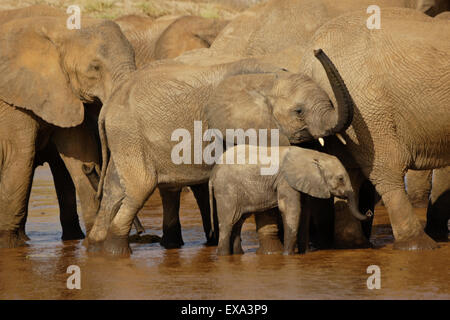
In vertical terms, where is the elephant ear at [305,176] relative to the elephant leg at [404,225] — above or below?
above

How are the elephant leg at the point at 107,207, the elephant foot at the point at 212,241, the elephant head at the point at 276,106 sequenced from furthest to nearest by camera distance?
the elephant foot at the point at 212,241
the elephant leg at the point at 107,207
the elephant head at the point at 276,106

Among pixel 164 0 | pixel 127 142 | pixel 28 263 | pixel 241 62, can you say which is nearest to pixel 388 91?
pixel 241 62

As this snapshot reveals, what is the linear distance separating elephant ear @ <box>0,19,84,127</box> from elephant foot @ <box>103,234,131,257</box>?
1.44m

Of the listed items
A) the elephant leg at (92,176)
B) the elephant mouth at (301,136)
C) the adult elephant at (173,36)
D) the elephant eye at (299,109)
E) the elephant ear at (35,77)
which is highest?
the adult elephant at (173,36)

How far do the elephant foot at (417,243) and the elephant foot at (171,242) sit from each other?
2117 mm

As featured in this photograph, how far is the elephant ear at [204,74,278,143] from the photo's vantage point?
9.28 metres

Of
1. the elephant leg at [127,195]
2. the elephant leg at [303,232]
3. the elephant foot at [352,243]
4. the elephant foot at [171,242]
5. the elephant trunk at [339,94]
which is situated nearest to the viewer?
the elephant trunk at [339,94]

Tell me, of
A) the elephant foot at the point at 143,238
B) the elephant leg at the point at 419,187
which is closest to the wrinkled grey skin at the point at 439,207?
the elephant leg at the point at 419,187

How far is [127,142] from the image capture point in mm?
9688

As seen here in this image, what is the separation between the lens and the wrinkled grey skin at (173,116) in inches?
361

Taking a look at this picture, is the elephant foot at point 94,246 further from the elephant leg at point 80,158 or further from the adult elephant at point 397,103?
the adult elephant at point 397,103

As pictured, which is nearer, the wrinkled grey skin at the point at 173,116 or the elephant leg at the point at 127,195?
the wrinkled grey skin at the point at 173,116

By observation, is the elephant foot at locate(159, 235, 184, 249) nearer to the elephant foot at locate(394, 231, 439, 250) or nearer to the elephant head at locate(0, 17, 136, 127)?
the elephant head at locate(0, 17, 136, 127)
